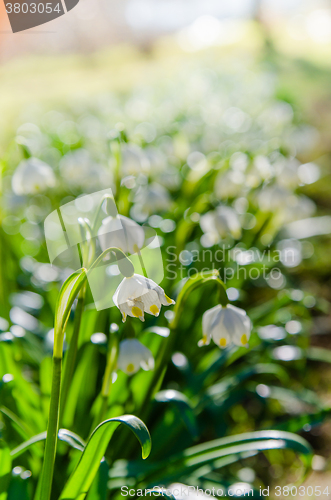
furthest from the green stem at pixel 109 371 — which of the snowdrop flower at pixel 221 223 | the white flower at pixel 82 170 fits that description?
the white flower at pixel 82 170

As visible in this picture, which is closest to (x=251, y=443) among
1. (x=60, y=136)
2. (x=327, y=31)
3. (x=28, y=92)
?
(x=60, y=136)

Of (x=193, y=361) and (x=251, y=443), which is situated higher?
(x=251, y=443)

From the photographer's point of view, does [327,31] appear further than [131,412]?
Yes

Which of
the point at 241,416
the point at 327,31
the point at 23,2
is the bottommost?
the point at 327,31

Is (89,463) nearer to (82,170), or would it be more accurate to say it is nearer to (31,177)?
(31,177)

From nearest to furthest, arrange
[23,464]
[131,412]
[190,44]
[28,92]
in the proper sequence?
[23,464], [131,412], [28,92], [190,44]

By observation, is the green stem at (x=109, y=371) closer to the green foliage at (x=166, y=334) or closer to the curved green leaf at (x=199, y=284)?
the green foliage at (x=166, y=334)

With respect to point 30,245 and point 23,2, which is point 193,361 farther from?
point 23,2

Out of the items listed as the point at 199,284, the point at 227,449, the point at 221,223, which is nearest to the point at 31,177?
the point at 221,223
